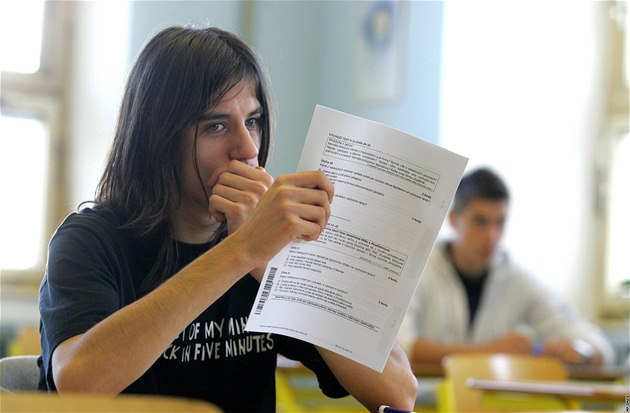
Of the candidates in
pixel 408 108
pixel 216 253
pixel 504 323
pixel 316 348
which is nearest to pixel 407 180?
pixel 216 253

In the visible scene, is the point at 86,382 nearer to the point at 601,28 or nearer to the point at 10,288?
the point at 10,288

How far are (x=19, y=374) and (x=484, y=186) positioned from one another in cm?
301

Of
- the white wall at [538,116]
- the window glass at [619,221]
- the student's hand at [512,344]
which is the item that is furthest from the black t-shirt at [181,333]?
the window glass at [619,221]

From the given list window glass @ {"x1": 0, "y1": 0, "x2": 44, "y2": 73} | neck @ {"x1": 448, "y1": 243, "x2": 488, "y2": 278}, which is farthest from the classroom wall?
neck @ {"x1": 448, "y1": 243, "x2": 488, "y2": 278}

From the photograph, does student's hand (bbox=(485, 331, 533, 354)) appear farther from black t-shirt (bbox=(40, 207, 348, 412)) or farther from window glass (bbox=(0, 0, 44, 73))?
window glass (bbox=(0, 0, 44, 73))

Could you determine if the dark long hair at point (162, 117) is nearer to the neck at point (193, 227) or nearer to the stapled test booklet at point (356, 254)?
the neck at point (193, 227)

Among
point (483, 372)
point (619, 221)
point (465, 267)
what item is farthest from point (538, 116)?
point (483, 372)

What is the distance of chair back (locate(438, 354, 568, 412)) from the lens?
3.37 m

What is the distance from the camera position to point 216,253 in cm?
135

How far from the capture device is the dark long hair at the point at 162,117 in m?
1.61

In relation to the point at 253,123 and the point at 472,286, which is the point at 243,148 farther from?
the point at 472,286

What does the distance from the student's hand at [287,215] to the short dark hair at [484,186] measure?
3.00m

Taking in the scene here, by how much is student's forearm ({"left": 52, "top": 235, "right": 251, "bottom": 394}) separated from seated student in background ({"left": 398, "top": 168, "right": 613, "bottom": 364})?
3.03m

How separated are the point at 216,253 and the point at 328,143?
0.23 m
